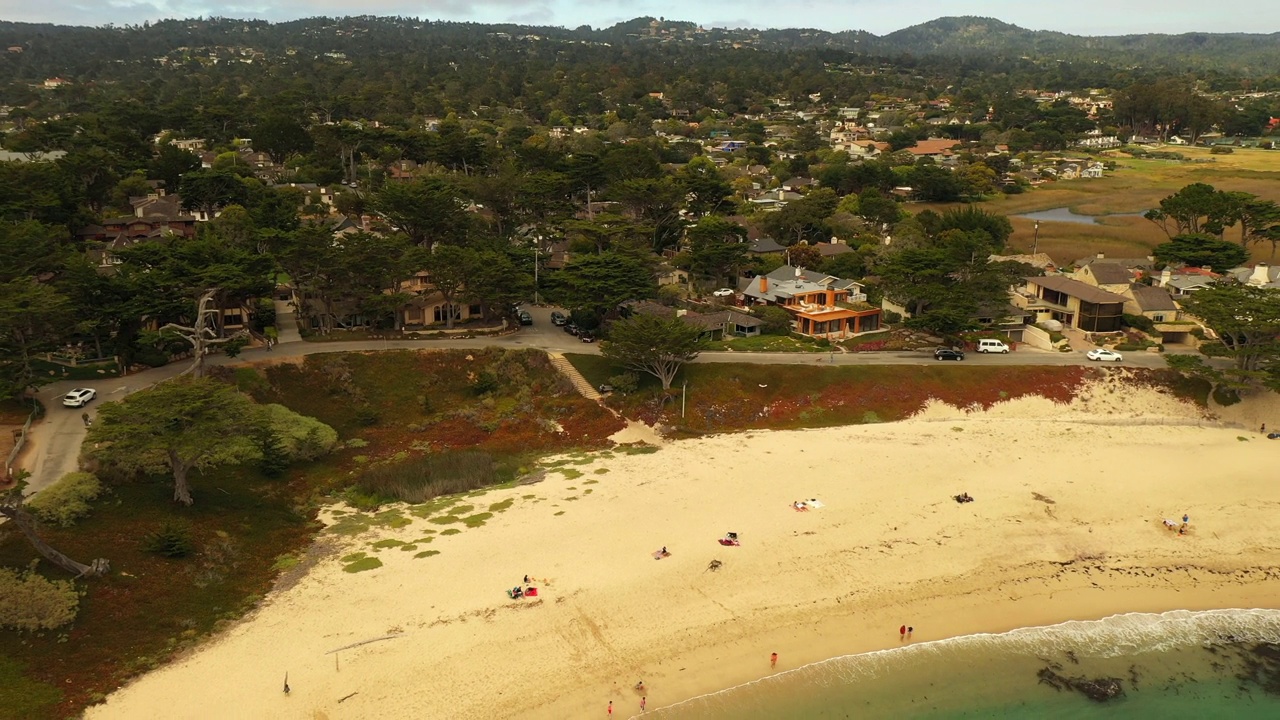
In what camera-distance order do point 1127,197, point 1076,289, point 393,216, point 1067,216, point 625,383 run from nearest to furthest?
point 625,383
point 1076,289
point 393,216
point 1067,216
point 1127,197

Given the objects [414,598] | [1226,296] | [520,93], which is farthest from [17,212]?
[520,93]

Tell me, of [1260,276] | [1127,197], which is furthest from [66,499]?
[1127,197]

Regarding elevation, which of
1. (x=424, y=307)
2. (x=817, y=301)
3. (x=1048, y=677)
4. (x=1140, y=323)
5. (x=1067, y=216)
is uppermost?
(x=1067, y=216)

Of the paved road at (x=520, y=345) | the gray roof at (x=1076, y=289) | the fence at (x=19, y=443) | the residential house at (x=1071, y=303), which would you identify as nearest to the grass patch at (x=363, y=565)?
the fence at (x=19, y=443)

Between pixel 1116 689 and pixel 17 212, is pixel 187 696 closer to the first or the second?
pixel 1116 689

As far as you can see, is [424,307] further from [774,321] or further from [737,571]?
[737,571]

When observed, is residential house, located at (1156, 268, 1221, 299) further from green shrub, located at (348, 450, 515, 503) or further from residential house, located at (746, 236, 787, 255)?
green shrub, located at (348, 450, 515, 503)

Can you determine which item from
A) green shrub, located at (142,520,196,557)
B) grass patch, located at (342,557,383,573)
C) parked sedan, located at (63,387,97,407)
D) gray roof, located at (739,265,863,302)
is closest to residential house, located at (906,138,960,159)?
gray roof, located at (739,265,863,302)

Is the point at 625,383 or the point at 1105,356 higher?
the point at 1105,356
